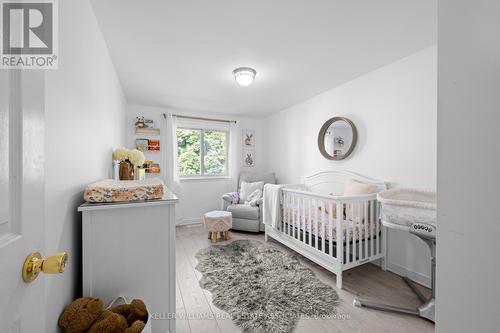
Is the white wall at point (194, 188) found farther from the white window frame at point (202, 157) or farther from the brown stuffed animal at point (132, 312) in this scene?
the brown stuffed animal at point (132, 312)

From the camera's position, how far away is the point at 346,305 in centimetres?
167

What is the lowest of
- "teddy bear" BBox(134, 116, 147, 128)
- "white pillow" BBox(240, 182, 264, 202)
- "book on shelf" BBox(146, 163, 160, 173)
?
"white pillow" BBox(240, 182, 264, 202)

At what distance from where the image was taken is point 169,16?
61.2 inches

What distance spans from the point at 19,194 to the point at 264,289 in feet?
6.14

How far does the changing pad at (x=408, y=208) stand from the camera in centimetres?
144

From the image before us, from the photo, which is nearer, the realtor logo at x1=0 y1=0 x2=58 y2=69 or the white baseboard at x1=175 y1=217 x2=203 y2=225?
the realtor logo at x1=0 y1=0 x2=58 y2=69

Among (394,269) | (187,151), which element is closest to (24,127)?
(394,269)

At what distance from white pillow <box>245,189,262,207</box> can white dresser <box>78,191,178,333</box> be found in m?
2.45

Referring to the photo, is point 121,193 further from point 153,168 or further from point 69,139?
point 153,168

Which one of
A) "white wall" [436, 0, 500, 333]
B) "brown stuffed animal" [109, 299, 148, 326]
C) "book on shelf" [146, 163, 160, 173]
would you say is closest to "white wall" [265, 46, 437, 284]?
"white wall" [436, 0, 500, 333]

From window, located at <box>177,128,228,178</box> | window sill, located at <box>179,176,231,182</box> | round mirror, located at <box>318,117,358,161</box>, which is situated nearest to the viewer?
round mirror, located at <box>318,117,358,161</box>

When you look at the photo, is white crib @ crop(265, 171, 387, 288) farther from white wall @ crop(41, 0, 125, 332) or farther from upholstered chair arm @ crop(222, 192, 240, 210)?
white wall @ crop(41, 0, 125, 332)

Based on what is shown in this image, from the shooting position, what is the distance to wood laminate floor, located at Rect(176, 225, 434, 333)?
4.73ft

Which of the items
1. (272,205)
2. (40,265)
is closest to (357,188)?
(272,205)
